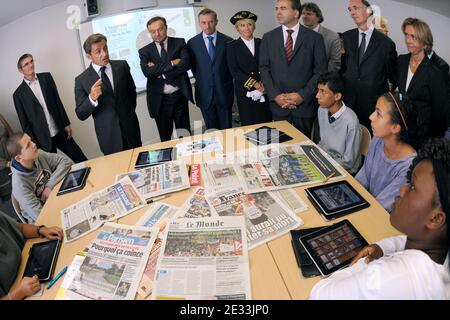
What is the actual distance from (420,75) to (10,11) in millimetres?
3761

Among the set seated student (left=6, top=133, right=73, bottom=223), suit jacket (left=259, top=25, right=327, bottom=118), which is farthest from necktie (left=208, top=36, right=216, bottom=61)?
seated student (left=6, top=133, right=73, bottom=223)

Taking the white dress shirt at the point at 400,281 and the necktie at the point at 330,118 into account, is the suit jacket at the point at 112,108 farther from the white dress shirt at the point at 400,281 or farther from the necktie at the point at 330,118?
the white dress shirt at the point at 400,281

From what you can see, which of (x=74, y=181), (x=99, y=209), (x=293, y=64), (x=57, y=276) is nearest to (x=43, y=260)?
(x=57, y=276)

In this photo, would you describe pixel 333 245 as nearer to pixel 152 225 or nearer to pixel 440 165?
pixel 440 165

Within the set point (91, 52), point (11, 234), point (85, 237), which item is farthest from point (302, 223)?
point (91, 52)

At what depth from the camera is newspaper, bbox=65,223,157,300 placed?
118 cm

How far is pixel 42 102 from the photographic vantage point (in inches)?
131

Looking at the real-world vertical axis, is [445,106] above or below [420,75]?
below

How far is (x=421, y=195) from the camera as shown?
0.95m

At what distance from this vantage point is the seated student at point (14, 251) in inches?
48.1

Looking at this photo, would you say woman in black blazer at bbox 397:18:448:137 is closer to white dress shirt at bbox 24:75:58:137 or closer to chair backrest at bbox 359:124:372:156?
chair backrest at bbox 359:124:372:156
